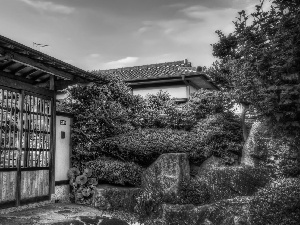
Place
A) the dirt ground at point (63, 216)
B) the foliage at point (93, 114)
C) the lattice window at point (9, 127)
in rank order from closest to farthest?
the dirt ground at point (63, 216)
the lattice window at point (9, 127)
the foliage at point (93, 114)

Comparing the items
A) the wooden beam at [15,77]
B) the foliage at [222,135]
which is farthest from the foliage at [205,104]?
the wooden beam at [15,77]

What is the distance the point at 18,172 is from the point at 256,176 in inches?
269

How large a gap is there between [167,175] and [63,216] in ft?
12.5

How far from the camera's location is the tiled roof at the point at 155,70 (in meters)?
20.7

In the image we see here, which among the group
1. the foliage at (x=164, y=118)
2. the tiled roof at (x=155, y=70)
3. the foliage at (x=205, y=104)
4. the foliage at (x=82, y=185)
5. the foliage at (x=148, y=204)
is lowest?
the foliage at (x=148, y=204)

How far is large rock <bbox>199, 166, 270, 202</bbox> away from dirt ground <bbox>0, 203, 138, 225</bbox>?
271 cm

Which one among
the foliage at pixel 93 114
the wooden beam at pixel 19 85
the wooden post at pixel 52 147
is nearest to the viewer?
the wooden beam at pixel 19 85

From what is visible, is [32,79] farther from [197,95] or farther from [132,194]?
[197,95]

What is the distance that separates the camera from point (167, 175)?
11.3 m

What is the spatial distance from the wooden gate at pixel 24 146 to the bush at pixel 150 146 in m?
2.77

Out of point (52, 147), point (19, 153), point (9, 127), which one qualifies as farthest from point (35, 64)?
point (52, 147)

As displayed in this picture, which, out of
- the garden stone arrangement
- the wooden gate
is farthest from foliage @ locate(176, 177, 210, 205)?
the wooden gate

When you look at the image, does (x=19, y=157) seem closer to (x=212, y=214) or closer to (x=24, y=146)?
(x=24, y=146)

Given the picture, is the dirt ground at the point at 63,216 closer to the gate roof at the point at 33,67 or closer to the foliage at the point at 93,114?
the foliage at the point at 93,114
